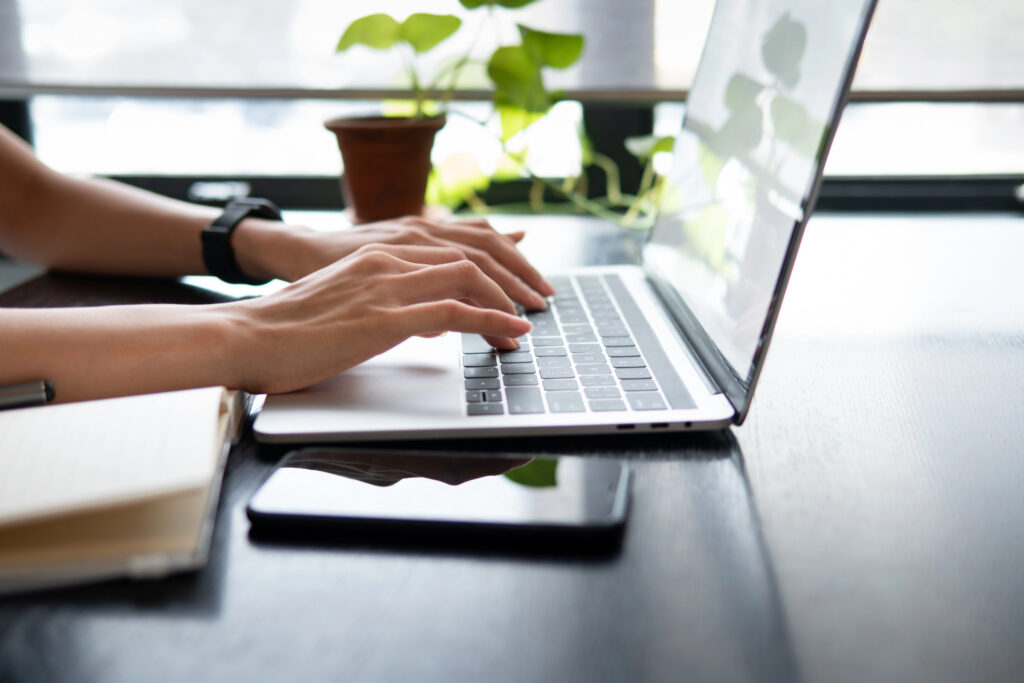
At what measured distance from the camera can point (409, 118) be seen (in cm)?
107

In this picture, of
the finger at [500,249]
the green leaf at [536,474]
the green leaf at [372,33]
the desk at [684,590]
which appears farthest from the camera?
the green leaf at [372,33]

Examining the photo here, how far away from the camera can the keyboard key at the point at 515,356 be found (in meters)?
0.64

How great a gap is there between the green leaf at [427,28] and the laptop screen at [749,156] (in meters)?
0.33

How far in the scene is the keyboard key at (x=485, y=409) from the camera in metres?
0.55

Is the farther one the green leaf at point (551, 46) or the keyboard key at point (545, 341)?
the green leaf at point (551, 46)

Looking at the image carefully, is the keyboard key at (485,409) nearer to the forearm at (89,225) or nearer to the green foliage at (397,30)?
the forearm at (89,225)

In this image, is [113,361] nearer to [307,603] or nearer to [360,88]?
[307,603]

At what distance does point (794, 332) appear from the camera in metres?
0.75

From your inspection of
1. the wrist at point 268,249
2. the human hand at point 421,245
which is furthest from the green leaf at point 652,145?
the wrist at point 268,249

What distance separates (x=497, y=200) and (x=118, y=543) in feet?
3.86

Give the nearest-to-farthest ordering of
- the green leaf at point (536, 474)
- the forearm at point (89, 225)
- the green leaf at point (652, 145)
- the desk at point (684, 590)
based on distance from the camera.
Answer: the desk at point (684, 590) → the green leaf at point (536, 474) → the forearm at point (89, 225) → the green leaf at point (652, 145)

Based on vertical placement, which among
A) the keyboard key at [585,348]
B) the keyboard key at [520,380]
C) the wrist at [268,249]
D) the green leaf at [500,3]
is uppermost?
the green leaf at [500,3]

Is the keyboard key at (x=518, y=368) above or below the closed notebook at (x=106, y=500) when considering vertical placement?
below

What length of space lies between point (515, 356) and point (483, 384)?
0.21 ft
